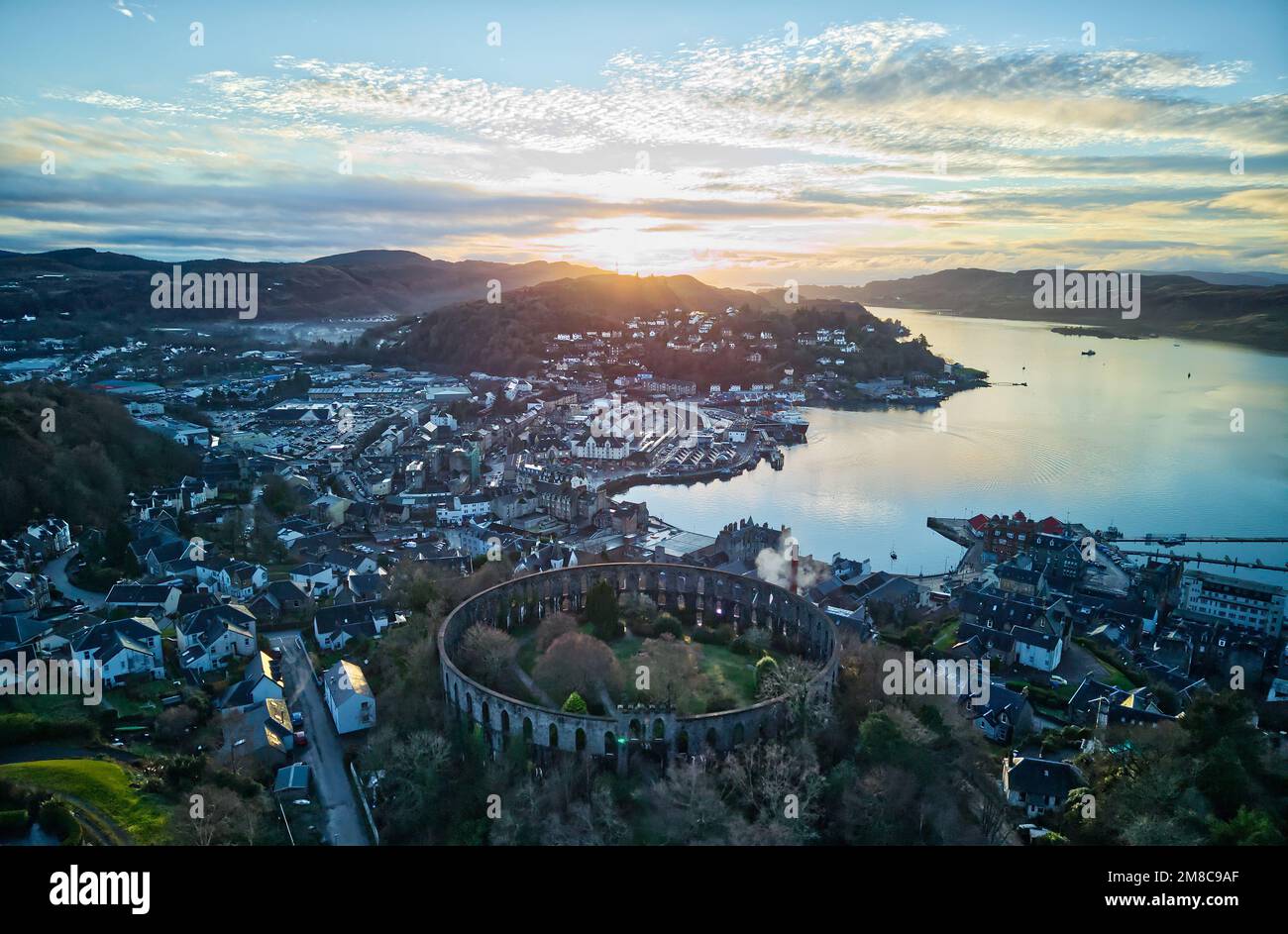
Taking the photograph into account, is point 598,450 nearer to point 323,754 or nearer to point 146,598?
point 146,598

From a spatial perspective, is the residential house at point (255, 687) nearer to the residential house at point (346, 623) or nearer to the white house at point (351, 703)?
the white house at point (351, 703)

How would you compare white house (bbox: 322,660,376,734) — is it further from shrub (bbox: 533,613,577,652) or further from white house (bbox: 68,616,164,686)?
white house (bbox: 68,616,164,686)

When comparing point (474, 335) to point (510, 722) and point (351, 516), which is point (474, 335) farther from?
point (510, 722)

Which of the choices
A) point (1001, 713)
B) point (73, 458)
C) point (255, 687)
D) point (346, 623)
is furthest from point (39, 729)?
point (1001, 713)

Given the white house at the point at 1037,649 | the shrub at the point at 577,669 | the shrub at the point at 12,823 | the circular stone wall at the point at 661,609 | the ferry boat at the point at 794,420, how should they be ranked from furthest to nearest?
the ferry boat at the point at 794,420
the white house at the point at 1037,649
the shrub at the point at 577,669
the circular stone wall at the point at 661,609
the shrub at the point at 12,823

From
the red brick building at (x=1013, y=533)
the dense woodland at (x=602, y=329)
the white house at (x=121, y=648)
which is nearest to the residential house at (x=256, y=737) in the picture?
the white house at (x=121, y=648)
